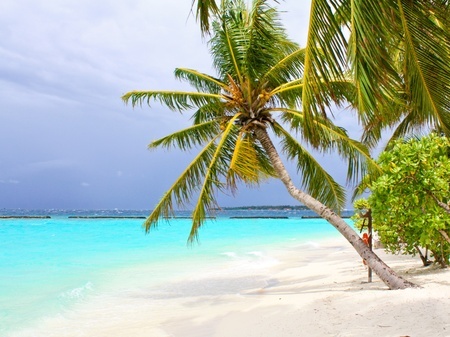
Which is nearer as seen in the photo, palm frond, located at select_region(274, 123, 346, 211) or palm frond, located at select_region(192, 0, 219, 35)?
palm frond, located at select_region(192, 0, 219, 35)

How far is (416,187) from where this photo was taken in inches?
239

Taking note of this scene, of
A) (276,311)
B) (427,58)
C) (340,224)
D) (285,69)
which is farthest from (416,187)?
(285,69)

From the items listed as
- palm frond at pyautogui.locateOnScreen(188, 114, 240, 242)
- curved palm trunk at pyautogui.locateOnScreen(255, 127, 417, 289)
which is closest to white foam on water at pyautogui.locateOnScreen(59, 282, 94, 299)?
palm frond at pyautogui.locateOnScreen(188, 114, 240, 242)

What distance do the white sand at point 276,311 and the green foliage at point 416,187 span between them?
950 mm

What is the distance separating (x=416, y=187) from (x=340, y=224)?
4.81ft

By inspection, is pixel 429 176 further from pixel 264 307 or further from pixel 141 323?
pixel 141 323

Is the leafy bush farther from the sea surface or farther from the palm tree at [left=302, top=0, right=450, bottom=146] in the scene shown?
the sea surface

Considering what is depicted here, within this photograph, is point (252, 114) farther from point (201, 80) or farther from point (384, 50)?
point (384, 50)

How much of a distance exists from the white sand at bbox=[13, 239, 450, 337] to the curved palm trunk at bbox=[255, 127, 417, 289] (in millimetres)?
280

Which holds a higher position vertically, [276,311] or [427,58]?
[427,58]

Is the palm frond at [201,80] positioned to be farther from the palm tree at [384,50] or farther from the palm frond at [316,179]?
the palm tree at [384,50]

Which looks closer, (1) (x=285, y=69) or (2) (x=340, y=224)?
(2) (x=340, y=224)

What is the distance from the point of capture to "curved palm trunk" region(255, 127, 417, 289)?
666cm

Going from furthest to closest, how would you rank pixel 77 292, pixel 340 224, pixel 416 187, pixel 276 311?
1. pixel 77 292
2. pixel 340 224
3. pixel 276 311
4. pixel 416 187
